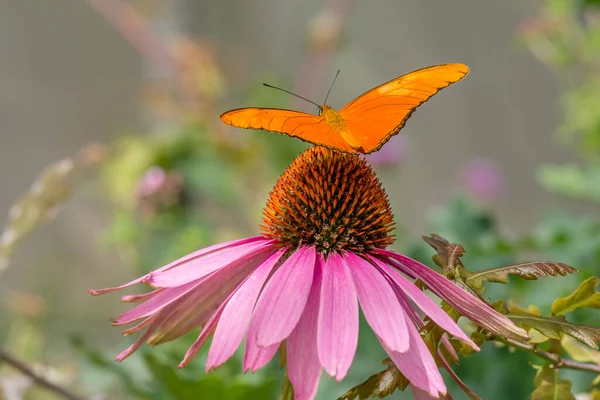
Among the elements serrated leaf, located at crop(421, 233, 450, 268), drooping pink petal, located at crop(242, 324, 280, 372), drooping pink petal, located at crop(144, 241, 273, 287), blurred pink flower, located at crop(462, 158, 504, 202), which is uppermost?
blurred pink flower, located at crop(462, 158, 504, 202)

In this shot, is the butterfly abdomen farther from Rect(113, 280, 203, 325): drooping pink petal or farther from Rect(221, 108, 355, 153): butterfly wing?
Rect(113, 280, 203, 325): drooping pink petal

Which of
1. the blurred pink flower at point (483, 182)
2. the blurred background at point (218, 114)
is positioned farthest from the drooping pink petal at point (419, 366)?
the blurred pink flower at point (483, 182)

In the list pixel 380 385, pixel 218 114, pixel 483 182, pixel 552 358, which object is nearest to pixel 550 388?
pixel 552 358

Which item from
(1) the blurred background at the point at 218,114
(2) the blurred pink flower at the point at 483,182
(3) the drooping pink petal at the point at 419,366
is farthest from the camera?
(2) the blurred pink flower at the point at 483,182

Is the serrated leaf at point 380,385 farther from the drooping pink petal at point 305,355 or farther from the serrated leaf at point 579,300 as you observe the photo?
the serrated leaf at point 579,300

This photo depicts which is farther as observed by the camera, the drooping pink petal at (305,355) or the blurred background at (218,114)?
the blurred background at (218,114)

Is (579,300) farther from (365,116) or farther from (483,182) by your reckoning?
(483,182)

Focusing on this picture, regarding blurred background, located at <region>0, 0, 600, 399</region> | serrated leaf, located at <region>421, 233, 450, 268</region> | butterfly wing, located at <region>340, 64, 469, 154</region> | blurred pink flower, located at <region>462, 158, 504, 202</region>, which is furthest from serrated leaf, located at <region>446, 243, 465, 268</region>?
blurred pink flower, located at <region>462, 158, 504, 202</region>
